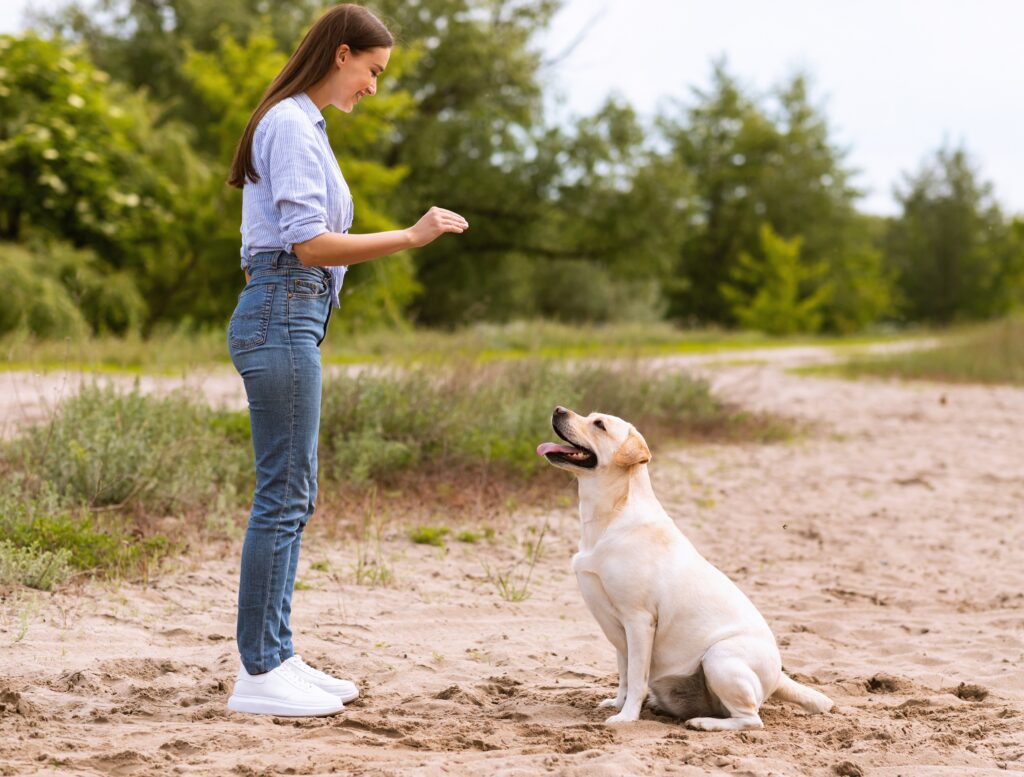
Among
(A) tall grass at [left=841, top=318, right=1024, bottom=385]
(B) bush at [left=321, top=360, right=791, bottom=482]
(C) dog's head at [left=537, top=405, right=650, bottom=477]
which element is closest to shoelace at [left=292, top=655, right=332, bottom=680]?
(C) dog's head at [left=537, top=405, right=650, bottom=477]

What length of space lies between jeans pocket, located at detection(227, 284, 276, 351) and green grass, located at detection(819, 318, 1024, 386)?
16.4 metres

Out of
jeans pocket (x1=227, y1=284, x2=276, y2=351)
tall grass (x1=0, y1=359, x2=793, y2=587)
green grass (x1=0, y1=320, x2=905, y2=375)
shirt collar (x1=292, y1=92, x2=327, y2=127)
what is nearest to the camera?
jeans pocket (x1=227, y1=284, x2=276, y2=351)

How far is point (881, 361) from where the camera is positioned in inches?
799

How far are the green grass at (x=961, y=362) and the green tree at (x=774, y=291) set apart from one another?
23.1m

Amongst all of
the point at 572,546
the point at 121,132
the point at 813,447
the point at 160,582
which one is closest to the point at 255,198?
the point at 160,582

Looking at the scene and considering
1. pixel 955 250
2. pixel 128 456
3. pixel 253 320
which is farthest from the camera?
pixel 955 250

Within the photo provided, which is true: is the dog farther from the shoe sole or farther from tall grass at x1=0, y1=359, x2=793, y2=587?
tall grass at x1=0, y1=359, x2=793, y2=587

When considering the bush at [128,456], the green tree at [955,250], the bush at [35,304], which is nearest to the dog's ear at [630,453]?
the bush at [128,456]

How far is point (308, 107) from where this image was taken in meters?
3.96

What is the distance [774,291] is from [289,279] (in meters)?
Answer: 43.7

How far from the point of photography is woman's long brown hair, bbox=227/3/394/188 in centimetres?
388

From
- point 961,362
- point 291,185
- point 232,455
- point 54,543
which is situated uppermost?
point 291,185

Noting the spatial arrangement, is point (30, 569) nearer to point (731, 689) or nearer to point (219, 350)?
point (731, 689)

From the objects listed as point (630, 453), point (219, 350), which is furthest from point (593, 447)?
point (219, 350)
